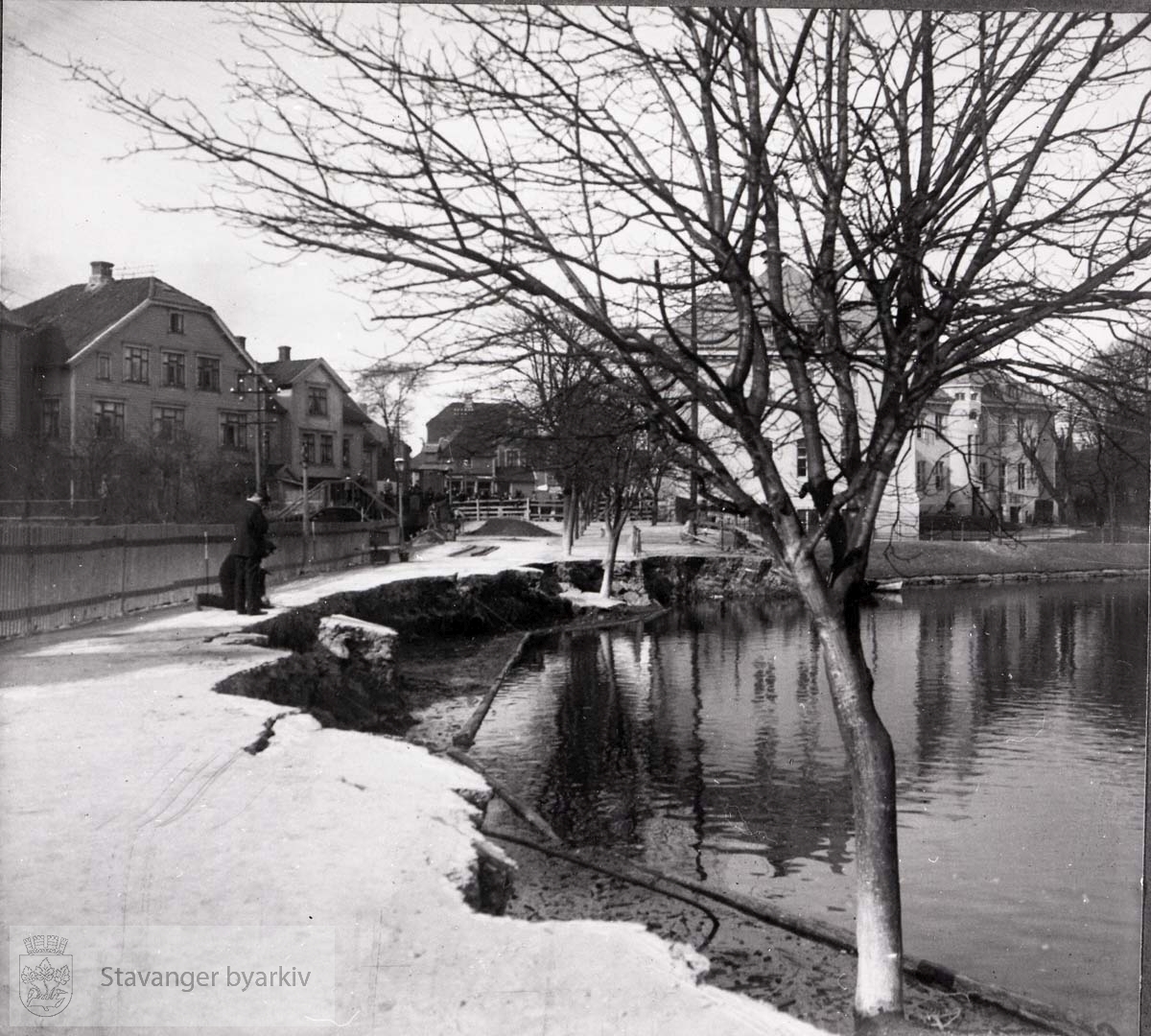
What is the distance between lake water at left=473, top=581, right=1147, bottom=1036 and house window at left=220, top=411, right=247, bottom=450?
400 cm

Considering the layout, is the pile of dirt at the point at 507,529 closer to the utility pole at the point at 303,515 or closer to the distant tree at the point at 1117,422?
the utility pole at the point at 303,515

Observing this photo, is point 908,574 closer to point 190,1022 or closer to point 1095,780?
point 1095,780

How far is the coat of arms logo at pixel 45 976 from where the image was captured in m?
3.27

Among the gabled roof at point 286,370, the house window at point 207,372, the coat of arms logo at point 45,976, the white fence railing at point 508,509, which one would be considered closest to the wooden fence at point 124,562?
the house window at point 207,372

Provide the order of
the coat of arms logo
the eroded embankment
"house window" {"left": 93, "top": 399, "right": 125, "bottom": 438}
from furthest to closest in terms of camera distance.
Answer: the eroded embankment, "house window" {"left": 93, "top": 399, "right": 125, "bottom": 438}, the coat of arms logo

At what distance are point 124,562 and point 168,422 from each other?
1.52 metres

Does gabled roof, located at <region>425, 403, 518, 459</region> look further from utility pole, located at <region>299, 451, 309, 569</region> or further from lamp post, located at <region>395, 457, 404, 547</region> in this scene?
utility pole, located at <region>299, 451, 309, 569</region>

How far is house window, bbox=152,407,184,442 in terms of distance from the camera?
427 centimetres

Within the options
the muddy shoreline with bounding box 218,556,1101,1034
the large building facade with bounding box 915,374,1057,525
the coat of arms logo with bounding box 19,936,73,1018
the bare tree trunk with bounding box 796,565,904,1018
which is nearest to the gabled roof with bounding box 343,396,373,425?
the bare tree trunk with bounding box 796,565,904,1018

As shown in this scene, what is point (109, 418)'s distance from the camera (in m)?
4.16

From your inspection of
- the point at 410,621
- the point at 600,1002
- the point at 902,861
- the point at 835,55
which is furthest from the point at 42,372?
the point at 902,861

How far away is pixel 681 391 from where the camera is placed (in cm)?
488

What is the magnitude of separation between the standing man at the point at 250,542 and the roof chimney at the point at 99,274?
122 cm

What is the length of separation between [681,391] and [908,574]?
1631mm
